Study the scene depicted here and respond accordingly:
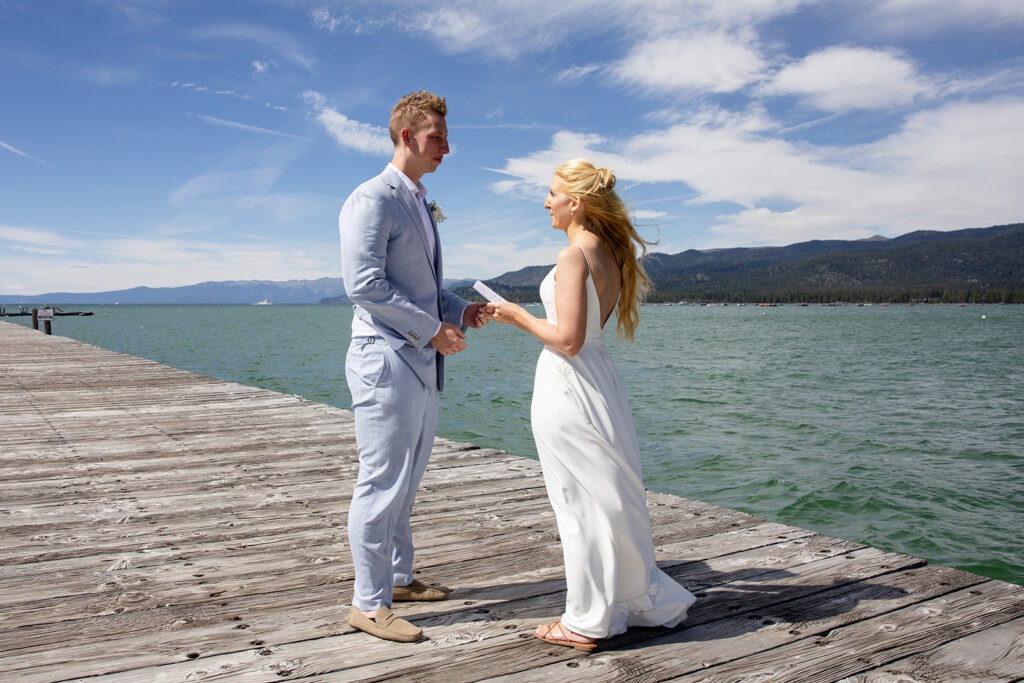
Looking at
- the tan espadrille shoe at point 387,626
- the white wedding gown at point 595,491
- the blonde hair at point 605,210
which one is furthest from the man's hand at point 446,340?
the tan espadrille shoe at point 387,626

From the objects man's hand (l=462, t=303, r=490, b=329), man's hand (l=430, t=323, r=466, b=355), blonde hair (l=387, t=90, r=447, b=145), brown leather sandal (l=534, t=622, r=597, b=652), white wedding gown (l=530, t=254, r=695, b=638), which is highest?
blonde hair (l=387, t=90, r=447, b=145)

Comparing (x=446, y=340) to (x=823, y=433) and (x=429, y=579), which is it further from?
(x=823, y=433)

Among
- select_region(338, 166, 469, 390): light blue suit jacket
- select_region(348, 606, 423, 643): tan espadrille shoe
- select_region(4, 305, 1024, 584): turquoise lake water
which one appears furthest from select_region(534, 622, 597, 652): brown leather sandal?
select_region(4, 305, 1024, 584): turquoise lake water

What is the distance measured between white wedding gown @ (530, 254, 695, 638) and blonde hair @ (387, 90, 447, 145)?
909 mm

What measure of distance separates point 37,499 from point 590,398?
464cm

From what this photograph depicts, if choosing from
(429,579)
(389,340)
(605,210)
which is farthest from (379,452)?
(605,210)

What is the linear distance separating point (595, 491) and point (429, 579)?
1.27 metres

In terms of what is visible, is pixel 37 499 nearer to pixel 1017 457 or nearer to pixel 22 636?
pixel 22 636

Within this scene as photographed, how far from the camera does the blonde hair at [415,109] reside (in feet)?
10.2

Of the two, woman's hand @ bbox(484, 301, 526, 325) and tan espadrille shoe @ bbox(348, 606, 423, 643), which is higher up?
woman's hand @ bbox(484, 301, 526, 325)

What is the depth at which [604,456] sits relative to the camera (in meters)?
3.11

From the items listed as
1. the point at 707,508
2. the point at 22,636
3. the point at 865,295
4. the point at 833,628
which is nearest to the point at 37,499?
the point at 22,636

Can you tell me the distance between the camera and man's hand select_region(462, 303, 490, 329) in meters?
3.57

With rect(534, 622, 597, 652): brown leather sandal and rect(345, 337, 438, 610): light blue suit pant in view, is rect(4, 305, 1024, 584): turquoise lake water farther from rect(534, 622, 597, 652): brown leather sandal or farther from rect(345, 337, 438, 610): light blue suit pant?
rect(345, 337, 438, 610): light blue suit pant
